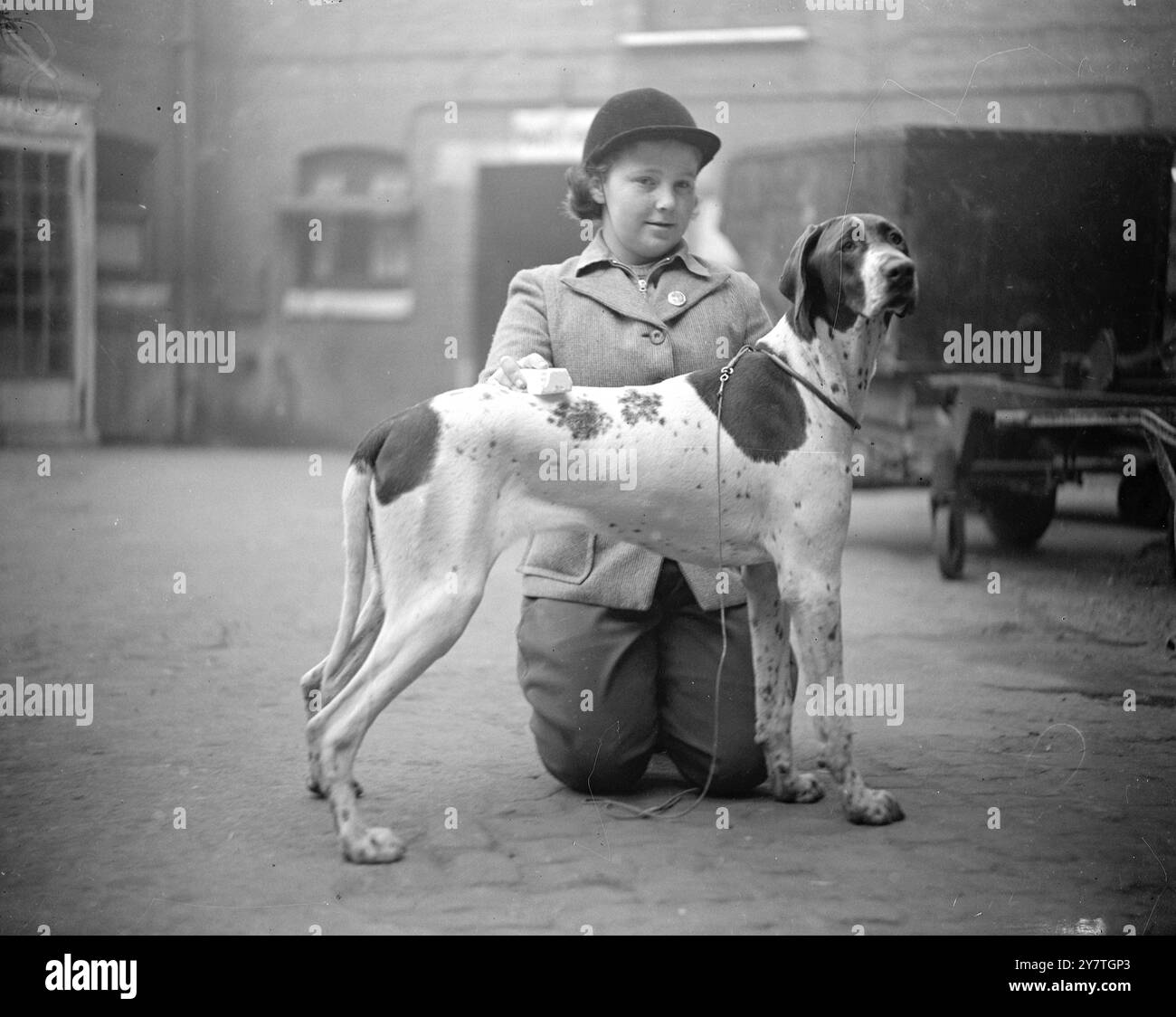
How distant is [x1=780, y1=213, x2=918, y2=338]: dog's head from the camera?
264 cm

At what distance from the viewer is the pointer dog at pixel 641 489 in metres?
2.62

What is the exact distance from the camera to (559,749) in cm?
316

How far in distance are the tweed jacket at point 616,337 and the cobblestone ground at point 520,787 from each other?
54 cm

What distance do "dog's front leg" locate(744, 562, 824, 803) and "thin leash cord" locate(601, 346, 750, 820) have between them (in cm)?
10

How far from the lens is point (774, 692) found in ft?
10.1

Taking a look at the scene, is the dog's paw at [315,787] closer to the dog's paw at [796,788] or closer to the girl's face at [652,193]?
the dog's paw at [796,788]

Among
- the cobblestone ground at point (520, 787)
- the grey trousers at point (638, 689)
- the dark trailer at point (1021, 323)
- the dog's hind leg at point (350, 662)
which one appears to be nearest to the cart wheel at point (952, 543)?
the dark trailer at point (1021, 323)

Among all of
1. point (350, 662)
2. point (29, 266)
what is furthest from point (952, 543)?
point (29, 266)

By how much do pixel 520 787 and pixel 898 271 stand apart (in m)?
1.59
